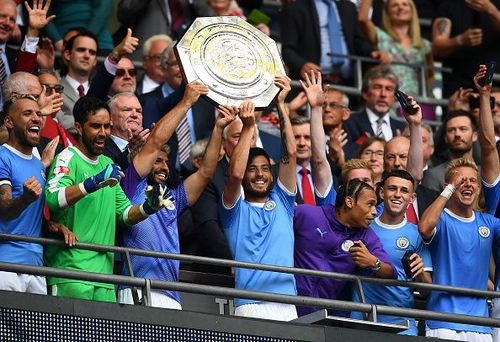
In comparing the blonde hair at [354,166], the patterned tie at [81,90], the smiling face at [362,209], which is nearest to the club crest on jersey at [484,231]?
the smiling face at [362,209]

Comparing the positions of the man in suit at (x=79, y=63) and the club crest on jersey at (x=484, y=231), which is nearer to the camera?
the club crest on jersey at (x=484, y=231)

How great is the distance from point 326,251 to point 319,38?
5441mm

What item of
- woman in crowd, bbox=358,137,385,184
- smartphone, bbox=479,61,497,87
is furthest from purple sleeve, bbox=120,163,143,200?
smartphone, bbox=479,61,497,87

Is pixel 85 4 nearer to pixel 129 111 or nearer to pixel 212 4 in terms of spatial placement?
pixel 212 4

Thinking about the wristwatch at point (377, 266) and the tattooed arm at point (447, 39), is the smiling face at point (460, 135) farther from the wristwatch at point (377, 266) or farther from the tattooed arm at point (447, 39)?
the tattooed arm at point (447, 39)

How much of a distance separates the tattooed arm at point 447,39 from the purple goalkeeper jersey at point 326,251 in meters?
6.04

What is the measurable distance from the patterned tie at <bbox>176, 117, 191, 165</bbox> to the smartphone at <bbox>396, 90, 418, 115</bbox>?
2215 mm

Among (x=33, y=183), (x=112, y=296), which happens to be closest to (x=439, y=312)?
(x=112, y=296)

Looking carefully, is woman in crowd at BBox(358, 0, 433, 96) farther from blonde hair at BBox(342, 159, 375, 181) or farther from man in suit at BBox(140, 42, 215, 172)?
blonde hair at BBox(342, 159, 375, 181)

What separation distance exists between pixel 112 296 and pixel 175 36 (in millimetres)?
5924

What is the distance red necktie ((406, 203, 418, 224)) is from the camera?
50.9ft

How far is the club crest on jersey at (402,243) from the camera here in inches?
572

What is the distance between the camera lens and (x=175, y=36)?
1894 cm

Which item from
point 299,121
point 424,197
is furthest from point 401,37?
point 424,197
